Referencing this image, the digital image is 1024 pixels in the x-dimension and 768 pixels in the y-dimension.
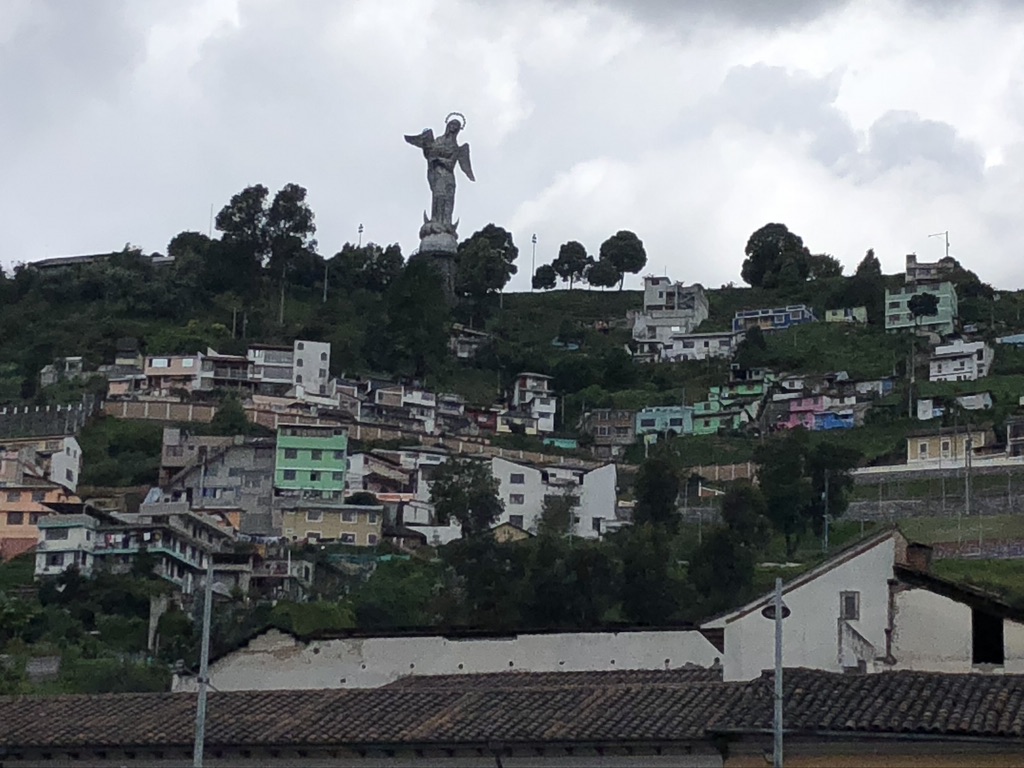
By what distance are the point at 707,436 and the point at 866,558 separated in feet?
272

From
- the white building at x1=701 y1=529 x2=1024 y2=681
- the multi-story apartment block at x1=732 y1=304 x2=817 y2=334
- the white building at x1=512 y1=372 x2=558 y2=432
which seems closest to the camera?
the white building at x1=701 y1=529 x2=1024 y2=681

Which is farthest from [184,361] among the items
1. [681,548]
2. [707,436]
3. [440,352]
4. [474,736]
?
[474,736]

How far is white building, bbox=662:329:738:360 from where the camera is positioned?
413 feet

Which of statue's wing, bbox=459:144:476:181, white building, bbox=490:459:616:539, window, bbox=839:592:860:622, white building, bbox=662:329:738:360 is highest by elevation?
statue's wing, bbox=459:144:476:181

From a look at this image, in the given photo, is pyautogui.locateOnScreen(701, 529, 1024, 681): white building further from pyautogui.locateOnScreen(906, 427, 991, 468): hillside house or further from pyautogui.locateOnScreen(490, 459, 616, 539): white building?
pyautogui.locateOnScreen(906, 427, 991, 468): hillside house

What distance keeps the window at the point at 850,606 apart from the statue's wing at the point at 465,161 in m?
101

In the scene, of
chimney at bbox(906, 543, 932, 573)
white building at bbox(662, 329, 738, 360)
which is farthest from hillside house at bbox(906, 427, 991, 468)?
chimney at bbox(906, 543, 932, 573)

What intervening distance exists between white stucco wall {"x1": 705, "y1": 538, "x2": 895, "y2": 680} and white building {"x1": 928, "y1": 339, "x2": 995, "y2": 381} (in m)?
88.6

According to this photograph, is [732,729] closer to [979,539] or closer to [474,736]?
[474,736]

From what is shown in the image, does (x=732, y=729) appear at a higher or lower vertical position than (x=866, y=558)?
lower

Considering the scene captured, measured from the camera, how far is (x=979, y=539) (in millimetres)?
83312

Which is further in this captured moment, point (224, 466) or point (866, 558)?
point (224, 466)

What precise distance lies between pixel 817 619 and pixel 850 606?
0.46 metres

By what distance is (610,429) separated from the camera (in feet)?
369
